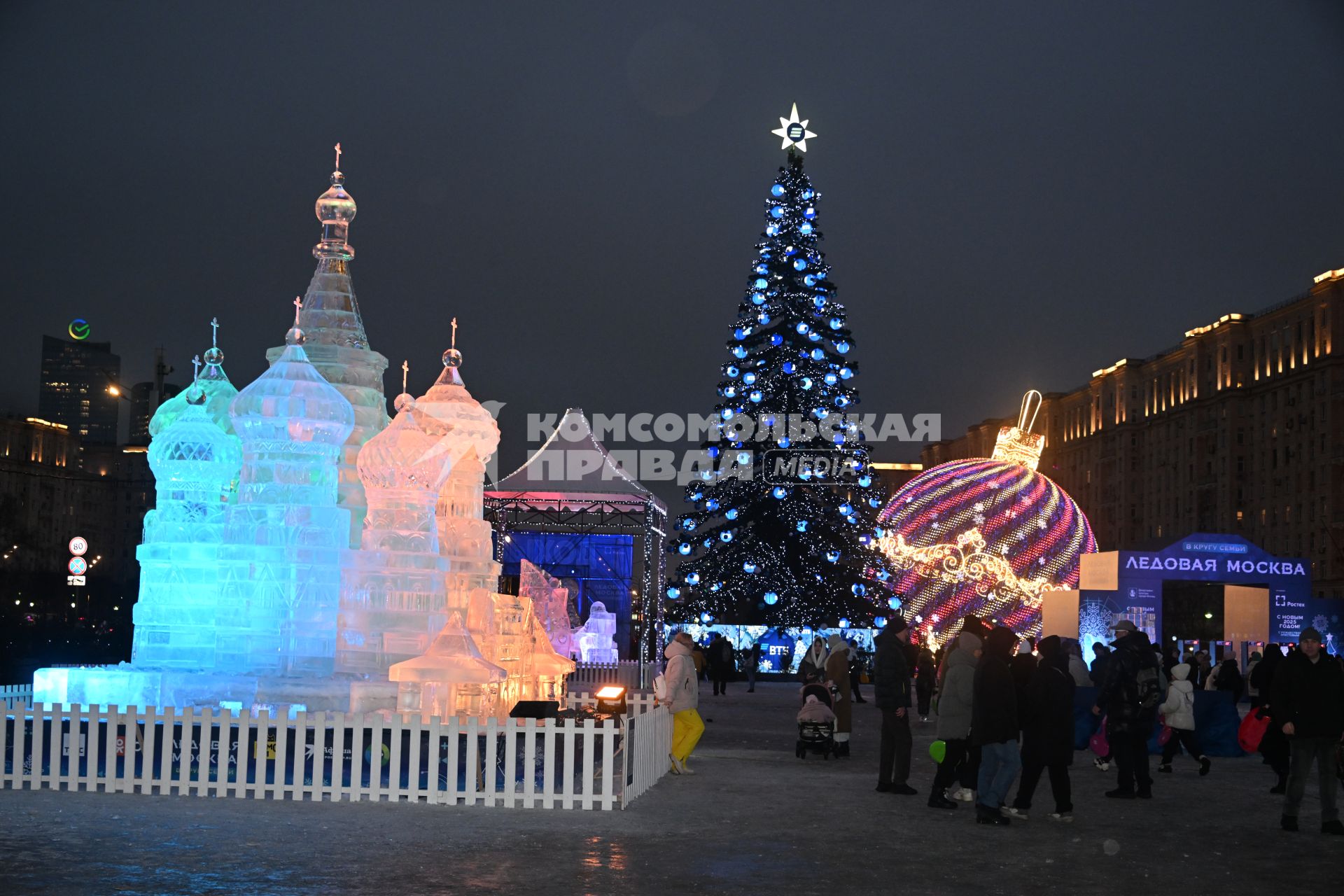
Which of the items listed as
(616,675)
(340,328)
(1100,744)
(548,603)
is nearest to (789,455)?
(616,675)

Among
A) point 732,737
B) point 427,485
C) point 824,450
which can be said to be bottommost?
point 732,737

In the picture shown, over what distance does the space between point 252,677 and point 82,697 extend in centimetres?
242

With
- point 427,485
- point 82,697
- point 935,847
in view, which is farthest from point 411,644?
point 935,847

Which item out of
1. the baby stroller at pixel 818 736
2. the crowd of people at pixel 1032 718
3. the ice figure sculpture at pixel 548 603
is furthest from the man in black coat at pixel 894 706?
the ice figure sculpture at pixel 548 603

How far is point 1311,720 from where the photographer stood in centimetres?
1242

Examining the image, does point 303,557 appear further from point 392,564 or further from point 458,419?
point 458,419

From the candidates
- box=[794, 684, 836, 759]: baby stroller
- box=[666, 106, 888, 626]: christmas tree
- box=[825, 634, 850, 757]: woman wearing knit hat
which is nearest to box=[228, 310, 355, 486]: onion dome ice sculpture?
box=[794, 684, 836, 759]: baby stroller

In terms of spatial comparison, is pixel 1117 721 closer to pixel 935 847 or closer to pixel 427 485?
pixel 935 847

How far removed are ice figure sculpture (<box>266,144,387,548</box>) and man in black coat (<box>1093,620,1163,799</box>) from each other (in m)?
10.7

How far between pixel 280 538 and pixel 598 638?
2040cm

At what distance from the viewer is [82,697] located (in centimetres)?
1838

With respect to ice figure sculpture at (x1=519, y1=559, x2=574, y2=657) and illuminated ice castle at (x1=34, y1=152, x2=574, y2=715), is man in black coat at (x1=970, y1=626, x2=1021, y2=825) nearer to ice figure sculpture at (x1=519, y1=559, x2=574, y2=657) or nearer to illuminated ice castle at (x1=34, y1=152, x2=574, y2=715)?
illuminated ice castle at (x1=34, y1=152, x2=574, y2=715)

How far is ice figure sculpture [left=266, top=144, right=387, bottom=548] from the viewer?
20.7 m

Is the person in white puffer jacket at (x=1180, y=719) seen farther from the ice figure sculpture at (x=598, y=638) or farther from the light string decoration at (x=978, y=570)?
the light string decoration at (x=978, y=570)
